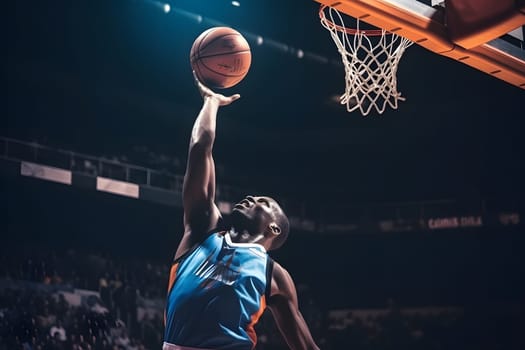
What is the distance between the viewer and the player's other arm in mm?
A: 3387

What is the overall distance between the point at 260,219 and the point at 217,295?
17.8 inches

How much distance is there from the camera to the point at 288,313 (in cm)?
344

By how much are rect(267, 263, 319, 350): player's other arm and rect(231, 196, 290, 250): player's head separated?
0.18 m

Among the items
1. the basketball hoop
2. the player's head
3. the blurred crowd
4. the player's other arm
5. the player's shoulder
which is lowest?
the blurred crowd

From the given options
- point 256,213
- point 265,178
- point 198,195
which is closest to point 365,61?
point 256,213

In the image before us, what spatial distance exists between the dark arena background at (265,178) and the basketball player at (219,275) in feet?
21.5

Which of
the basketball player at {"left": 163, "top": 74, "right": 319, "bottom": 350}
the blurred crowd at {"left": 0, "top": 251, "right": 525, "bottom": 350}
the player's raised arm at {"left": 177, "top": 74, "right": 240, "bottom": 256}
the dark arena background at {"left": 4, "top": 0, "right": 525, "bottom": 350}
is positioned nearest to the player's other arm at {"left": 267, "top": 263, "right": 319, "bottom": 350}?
the basketball player at {"left": 163, "top": 74, "right": 319, "bottom": 350}

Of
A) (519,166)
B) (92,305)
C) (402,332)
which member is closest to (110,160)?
(92,305)

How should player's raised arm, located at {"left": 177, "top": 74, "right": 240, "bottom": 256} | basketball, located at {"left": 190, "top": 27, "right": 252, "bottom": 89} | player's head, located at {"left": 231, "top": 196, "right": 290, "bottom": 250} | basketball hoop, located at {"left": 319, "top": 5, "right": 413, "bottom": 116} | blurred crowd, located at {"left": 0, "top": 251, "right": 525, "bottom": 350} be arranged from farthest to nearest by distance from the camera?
blurred crowd, located at {"left": 0, "top": 251, "right": 525, "bottom": 350} < basketball hoop, located at {"left": 319, "top": 5, "right": 413, "bottom": 116} < basketball, located at {"left": 190, "top": 27, "right": 252, "bottom": 89} < player's head, located at {"left": 231, "top": 196, "right": 290, "bottom": 250} < player's raised arm, located at {"left": 177, "top": 74, "right": 240, "bottom": 256}

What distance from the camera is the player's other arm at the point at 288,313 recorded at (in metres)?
3.39

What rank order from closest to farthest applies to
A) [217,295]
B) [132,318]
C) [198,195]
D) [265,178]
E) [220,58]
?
[217,295], [198,195], [220,58], [132,318], [265,178]

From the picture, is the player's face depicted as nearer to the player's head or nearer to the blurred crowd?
the player's head

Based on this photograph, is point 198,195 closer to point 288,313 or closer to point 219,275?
point 219,275

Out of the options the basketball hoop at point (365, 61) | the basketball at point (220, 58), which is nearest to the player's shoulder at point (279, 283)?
the basketball at point (220, 58)
